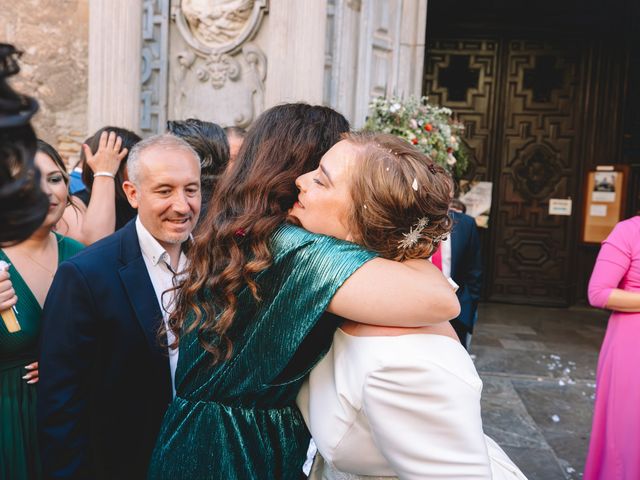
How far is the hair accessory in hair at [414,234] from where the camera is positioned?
1.32m

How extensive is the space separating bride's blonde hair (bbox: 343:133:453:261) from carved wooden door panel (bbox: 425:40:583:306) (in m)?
8.50

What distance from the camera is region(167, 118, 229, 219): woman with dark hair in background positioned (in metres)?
3.06

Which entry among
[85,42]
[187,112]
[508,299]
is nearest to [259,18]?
[187,112]

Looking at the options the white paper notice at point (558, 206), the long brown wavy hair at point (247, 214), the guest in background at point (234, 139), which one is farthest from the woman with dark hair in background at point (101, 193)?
the white paper notice at point (558, 206)

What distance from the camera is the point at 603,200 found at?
9.23m

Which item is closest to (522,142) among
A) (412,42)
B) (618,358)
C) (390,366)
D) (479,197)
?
(479,197)

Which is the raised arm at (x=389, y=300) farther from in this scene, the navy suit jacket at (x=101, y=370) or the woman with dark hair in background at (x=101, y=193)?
the woman with dark hair in background at (x=101, y=193)

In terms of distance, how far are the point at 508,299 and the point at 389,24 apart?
17.7ft

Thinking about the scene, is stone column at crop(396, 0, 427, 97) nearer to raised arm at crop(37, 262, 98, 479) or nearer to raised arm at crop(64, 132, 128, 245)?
raised arm at crop(64, 132, 128, 245)

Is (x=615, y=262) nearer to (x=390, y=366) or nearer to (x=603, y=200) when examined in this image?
(x=390, y=366)

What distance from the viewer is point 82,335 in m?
1.81

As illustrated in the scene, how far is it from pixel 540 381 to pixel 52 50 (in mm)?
6912

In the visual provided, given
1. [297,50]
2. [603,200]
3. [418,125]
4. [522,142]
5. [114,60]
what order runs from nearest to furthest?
[418,125] < [297,50] < [114,60] < [603,200] < [522,142]

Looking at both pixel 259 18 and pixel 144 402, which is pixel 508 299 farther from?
pixel 144 402
